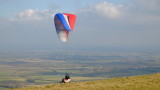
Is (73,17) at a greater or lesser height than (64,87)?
greater

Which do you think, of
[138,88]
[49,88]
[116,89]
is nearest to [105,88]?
[116,89]

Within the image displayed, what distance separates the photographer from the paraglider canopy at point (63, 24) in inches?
1402

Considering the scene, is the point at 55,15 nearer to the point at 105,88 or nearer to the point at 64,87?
the point at 64,87

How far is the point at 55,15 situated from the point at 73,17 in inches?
101

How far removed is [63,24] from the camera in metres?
35.4

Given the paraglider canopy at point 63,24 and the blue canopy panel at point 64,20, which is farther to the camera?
the paraglider canopy at point 63,24

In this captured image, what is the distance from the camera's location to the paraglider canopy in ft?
117

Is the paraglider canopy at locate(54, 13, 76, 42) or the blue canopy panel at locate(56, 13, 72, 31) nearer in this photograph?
the blue canopy panel at locate(56, 13, 72, 31)

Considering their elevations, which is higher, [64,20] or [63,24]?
[64,20]

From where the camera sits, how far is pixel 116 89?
27.3 meters

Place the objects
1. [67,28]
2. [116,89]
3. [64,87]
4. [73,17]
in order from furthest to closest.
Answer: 1. [73,17]
2. [67,28]
3. [64,87]
4. [116,89]

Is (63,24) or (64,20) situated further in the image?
(64,20)

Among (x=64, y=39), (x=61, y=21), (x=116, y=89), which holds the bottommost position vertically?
(x=116, y=89)

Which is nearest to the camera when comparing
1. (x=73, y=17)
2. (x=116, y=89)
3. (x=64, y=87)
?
(x=116, y=89)
